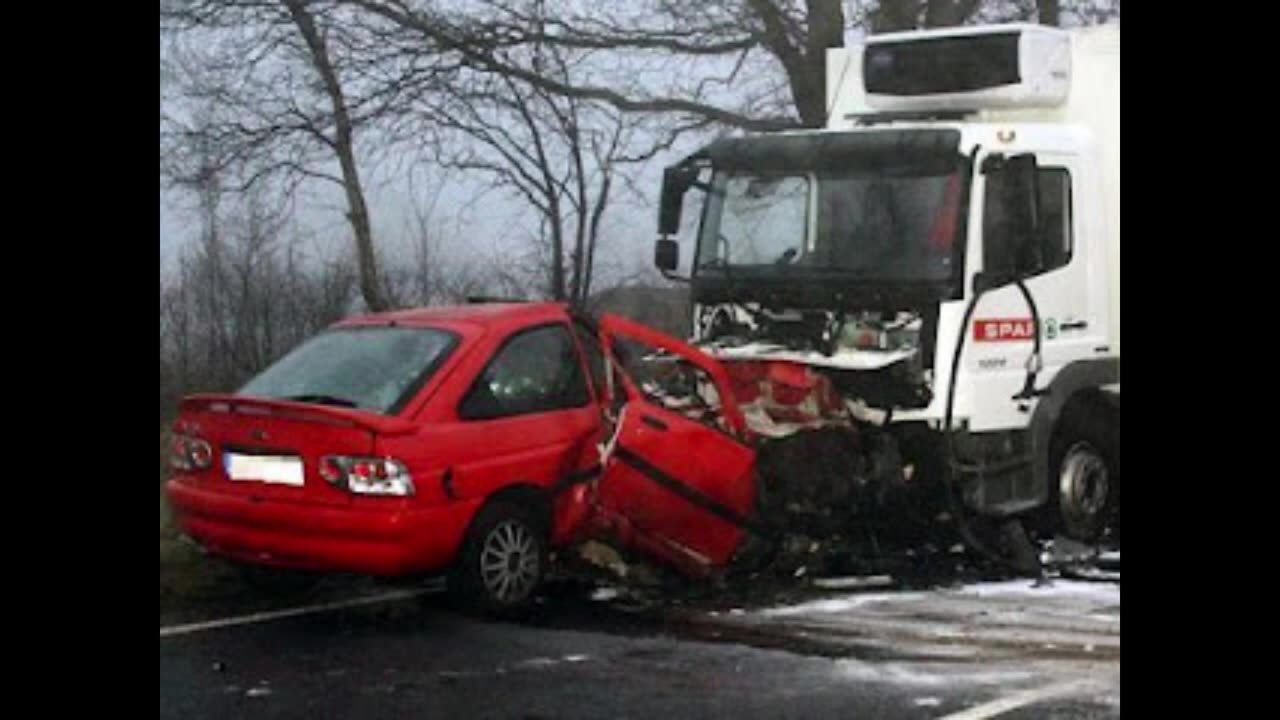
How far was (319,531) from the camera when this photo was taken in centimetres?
487

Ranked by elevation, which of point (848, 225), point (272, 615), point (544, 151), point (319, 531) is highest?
point (544, 151)

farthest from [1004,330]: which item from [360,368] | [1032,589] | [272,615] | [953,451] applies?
[272,615]

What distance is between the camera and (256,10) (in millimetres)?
4465

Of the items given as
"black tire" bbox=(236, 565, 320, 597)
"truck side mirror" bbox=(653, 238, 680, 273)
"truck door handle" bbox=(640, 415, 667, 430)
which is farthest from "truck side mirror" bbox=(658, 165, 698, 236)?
"black tire" bbox=(236, 565, 320, 597)

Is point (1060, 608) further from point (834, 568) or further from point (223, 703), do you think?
point (223, 703)

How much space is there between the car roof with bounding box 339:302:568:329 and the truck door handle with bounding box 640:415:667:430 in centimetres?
54

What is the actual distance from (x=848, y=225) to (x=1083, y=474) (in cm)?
110

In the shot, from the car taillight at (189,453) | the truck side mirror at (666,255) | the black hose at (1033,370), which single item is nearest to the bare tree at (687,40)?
the truck side mirror at (666,255)

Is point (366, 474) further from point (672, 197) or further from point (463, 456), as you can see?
point (672, 197)

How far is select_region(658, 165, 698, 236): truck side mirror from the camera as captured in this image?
15.8 ft
